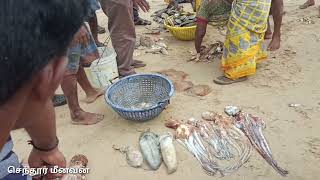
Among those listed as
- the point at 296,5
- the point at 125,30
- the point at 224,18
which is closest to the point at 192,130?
the point at 125,30

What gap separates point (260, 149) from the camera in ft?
10.9

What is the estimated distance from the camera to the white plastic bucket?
→ 13.8ft

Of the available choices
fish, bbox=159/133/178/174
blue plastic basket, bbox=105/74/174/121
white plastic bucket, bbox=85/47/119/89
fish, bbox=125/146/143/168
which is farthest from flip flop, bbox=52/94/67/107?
fish, bbox=159/133/178/174

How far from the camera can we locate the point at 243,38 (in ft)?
14.3

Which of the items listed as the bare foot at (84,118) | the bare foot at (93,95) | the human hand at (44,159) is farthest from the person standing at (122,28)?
the human hand at (44,159)

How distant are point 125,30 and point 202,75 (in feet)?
3.69

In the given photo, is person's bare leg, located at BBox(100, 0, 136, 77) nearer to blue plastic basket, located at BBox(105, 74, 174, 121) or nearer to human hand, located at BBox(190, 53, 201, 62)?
blue plastic basket, located at BBox(105, 74, 174, 121)

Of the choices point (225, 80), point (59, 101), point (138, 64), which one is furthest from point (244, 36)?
point (59, 101)

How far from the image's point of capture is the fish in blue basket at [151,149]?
10.7 ft

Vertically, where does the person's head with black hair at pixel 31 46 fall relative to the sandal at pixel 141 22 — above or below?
above

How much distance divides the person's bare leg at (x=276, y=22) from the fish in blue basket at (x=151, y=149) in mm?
2494

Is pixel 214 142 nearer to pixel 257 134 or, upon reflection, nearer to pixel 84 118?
pixel 257 134

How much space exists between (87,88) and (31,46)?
12.0ft

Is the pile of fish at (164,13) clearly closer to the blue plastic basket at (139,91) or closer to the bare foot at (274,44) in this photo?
the bare foot at (274,44)
